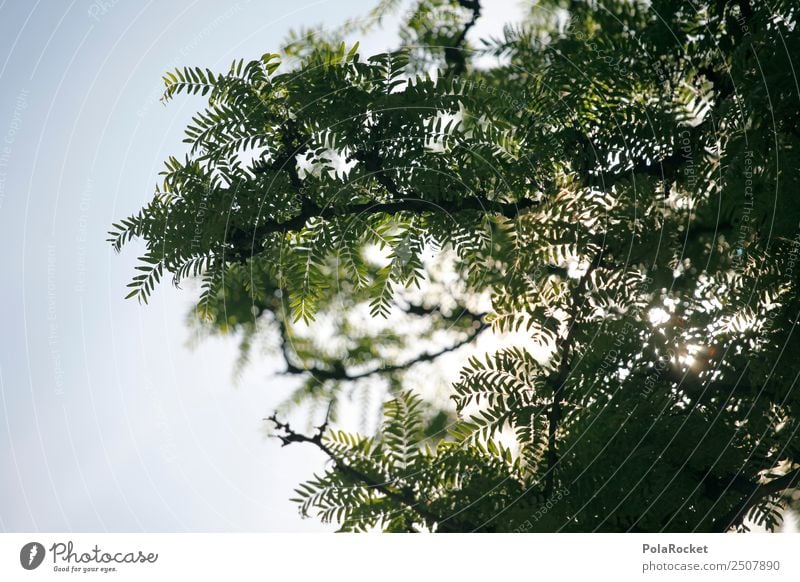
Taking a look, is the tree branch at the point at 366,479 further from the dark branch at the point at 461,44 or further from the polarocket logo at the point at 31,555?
the dark branch at the point at 461,44

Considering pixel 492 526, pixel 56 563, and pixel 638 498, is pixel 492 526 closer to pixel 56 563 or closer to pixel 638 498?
pixel 638 498

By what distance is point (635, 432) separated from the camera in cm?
54

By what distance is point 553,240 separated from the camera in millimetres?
571

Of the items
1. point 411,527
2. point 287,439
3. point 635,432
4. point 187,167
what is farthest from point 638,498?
point 187,167

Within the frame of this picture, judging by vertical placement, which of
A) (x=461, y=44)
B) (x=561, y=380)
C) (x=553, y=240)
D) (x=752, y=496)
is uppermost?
(x=461, y=44)

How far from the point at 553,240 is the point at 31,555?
556 millimetres

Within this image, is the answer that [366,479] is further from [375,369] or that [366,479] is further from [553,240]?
[553,240]

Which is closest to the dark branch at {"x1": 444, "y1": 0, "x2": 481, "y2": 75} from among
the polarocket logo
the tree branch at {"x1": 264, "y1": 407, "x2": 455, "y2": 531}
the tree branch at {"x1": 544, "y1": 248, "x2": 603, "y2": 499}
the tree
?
the tree

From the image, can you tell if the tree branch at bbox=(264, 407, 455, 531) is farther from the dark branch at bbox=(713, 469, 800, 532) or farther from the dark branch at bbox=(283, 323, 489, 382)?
the dark branch at bbox=(713, 469, 800, 532)

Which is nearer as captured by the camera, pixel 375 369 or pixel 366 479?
pixel 366 479

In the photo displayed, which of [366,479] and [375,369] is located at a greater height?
[375,369]

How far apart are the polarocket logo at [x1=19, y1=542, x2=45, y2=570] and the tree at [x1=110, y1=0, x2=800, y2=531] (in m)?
0.25


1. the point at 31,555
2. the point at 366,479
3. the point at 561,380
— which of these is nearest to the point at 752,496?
the point at 561,380

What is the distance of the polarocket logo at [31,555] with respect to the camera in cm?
59
